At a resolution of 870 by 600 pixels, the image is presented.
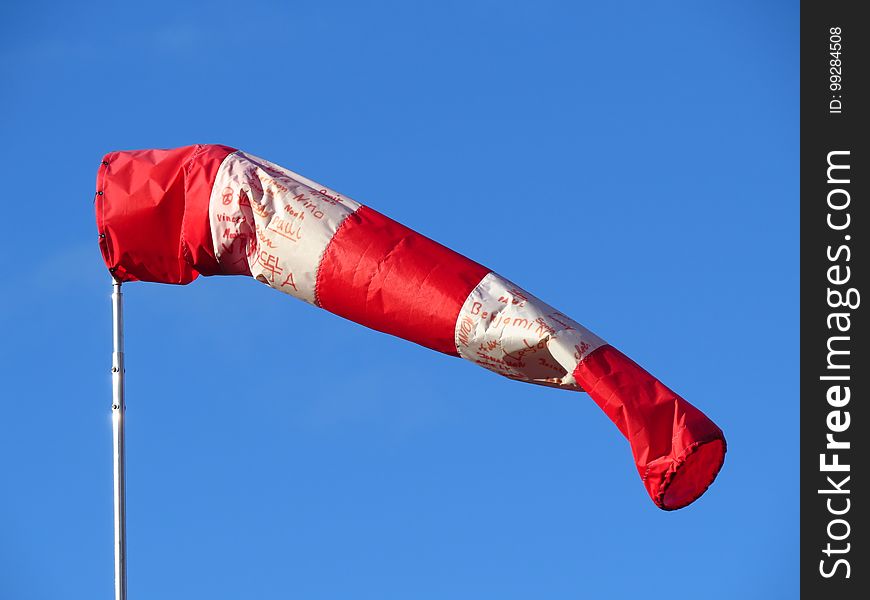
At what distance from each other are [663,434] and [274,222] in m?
5.39

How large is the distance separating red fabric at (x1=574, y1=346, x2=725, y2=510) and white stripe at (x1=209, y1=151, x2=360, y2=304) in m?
3.83

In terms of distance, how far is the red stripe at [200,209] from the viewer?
24797 mm

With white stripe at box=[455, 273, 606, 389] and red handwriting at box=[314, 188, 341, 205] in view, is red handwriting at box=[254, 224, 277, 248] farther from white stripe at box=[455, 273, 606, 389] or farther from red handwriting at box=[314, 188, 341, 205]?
white stripe at box=[455, 273, 606, 389]

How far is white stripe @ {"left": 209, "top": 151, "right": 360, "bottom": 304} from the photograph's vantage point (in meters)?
24.2

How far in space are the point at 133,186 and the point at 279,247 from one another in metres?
2.21

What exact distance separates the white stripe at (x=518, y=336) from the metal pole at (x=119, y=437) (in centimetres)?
408

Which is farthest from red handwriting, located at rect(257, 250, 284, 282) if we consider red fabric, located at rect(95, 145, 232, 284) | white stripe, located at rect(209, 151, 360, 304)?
red fabric, located at rect(95, 145, 232, 284)

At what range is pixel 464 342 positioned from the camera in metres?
23.4

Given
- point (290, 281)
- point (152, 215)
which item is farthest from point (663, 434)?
point (152, 215)

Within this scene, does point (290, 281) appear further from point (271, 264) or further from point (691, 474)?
point (691, 474)

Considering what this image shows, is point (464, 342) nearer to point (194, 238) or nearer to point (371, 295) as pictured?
point (371, 295)

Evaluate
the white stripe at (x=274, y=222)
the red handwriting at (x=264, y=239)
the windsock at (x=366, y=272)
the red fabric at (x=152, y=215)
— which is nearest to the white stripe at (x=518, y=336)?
the windsock at (x=366, y=272)

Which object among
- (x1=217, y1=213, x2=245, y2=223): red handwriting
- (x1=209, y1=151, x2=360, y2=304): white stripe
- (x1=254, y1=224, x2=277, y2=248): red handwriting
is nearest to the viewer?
(x1=209, y1=151, x2=360, y2=304): white stripe
